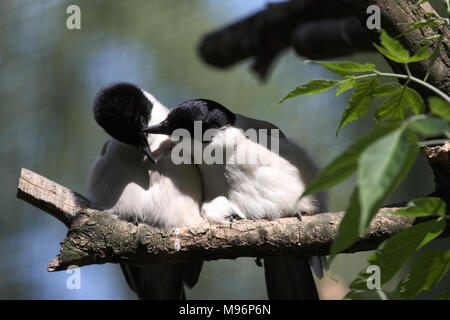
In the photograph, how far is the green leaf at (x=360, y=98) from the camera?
0.88 m

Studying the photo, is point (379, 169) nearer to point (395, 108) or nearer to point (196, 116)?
point (395, 108)

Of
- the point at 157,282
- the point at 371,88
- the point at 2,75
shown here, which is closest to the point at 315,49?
the point at 157,282

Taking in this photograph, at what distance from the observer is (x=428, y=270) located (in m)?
0.78

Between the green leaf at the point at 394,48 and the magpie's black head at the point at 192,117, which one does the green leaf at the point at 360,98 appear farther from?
the magpie's black head at the point at 192,117

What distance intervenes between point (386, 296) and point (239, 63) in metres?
2.10

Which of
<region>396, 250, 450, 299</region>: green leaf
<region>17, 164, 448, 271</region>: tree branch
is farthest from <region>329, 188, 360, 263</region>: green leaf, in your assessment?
<region>17, 164, 448, 271</region>: tree branch

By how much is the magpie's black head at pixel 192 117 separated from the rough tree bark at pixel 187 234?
29cm

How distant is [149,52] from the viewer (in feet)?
9.93

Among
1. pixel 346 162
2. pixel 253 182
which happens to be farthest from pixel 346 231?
pixel 253 182

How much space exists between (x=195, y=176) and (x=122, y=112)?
0.92 feet

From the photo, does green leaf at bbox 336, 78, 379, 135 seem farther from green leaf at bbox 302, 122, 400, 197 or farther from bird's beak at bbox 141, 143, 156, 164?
bird's beak at bbox 141, 143, 156, 164

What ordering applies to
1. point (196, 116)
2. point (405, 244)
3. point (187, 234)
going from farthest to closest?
point (196, 116), point (187, 234), point (405, 244)

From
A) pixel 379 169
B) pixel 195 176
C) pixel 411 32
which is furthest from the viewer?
pixel 195 176

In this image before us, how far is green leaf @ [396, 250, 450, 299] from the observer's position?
30.6 inches
